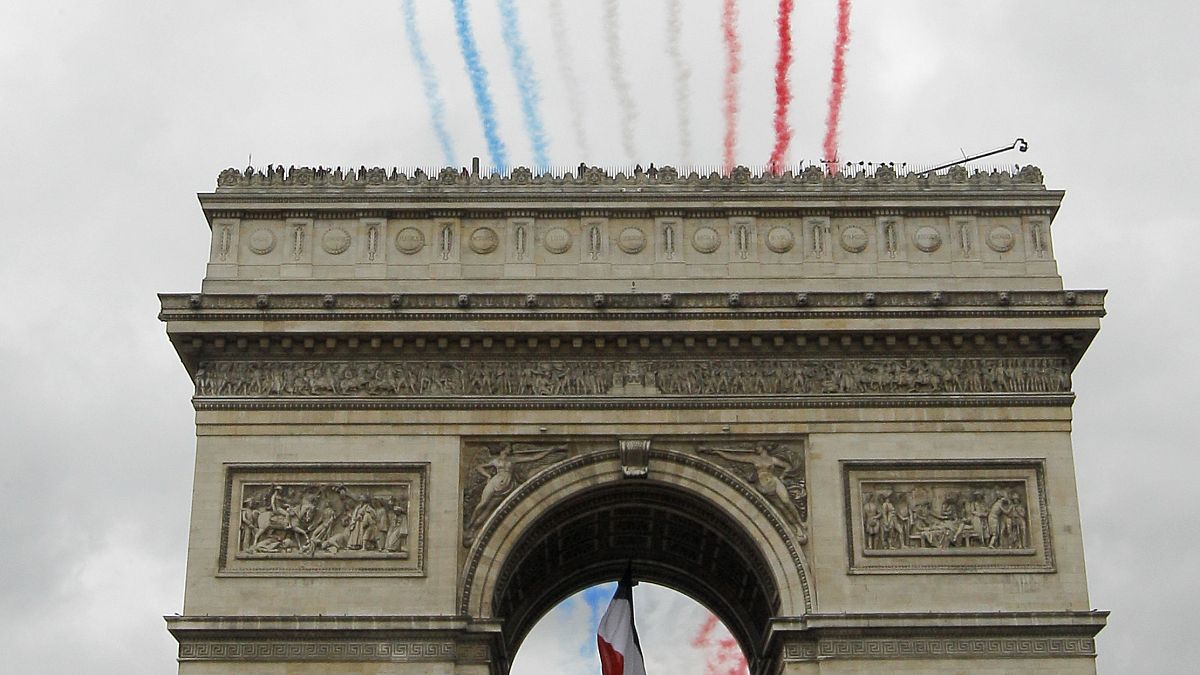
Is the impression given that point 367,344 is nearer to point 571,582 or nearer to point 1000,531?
point 571,582

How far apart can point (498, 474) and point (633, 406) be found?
2.69 m

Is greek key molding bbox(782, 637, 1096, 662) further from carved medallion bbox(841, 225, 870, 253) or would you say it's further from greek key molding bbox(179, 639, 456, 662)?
carved medallion bbox(841, 225, 870, 253)

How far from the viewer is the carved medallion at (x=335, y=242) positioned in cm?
3591

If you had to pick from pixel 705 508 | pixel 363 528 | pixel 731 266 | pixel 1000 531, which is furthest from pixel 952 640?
pixel 363 528

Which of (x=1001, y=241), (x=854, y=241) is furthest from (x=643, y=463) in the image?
(x=1001, y=241)

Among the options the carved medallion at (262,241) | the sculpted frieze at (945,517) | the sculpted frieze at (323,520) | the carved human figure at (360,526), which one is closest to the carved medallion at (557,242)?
the carved medallion at (262,241)

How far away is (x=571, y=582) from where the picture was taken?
40438 millimetres

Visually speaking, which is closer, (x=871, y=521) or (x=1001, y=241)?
(x=871, y=521)

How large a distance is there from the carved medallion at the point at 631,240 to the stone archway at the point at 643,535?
12.8ft

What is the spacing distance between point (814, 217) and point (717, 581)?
8011 millimetres

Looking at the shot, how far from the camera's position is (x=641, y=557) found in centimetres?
3947

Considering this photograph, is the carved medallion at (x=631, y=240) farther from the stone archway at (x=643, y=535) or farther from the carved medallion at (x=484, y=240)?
the stone archway at (x=643, y=535)

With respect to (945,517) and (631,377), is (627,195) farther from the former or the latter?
(945,517)

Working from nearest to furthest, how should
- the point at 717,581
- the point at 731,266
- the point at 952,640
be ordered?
the point at 952,640, the point at 731,266, the point at 717,581
